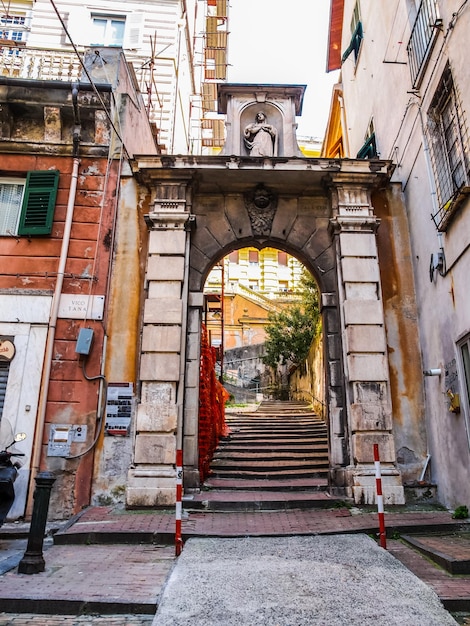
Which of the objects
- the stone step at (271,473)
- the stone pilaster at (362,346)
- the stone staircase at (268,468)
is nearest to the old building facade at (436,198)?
the stone pilaster at (362,346)

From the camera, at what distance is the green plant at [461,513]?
6625mm

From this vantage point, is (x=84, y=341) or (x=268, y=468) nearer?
(x=84, y=341)

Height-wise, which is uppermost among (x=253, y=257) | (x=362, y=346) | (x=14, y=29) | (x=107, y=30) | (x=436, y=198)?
(x=253, y=257)

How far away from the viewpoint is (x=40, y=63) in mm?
9688

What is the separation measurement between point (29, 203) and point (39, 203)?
0.19 meters

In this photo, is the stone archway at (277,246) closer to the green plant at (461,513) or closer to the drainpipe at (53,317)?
the green plant at (461,513)

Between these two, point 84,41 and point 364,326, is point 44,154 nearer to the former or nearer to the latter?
point 364,326

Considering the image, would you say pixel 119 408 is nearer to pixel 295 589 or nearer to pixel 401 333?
pixel 295 589

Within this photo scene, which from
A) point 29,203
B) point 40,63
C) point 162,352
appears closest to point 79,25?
point 40,63

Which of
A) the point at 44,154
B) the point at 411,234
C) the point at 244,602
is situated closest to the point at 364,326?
the point at 411,234

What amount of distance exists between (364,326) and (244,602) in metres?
5.44

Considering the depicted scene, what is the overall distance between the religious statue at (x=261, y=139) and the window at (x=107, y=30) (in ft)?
29.3

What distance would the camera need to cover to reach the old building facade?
6.78m

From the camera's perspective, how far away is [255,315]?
Result: 31.4 metres
